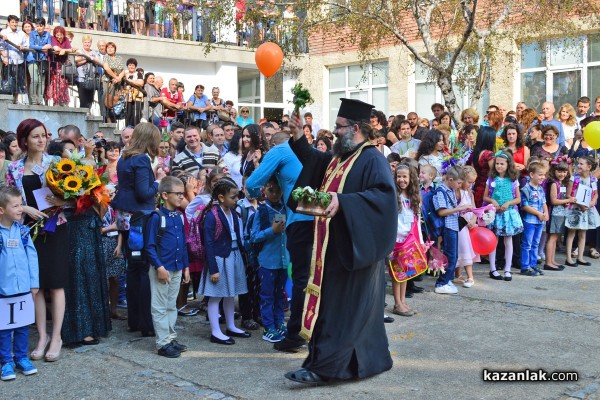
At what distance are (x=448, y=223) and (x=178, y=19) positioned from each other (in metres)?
15.1

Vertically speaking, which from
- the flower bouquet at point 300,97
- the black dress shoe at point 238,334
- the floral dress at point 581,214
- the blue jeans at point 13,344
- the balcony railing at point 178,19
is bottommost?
the black dress shoe at point 238,334

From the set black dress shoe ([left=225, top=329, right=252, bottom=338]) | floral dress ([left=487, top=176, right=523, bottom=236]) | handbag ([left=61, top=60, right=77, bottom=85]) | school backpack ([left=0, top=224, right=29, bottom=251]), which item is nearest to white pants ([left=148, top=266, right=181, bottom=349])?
black dress shoe ([left=225, top=329, right=252, bottom=338])

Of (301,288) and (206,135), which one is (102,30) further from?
(301,288)

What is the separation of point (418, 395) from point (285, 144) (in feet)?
7.72

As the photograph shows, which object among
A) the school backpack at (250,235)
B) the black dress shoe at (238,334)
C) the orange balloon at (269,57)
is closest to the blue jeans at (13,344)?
the black dress shoe at (238,334)

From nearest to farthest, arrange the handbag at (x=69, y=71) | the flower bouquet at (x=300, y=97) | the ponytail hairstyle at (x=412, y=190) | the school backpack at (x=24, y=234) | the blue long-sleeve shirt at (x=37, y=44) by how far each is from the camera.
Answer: the school backpack at (x=24, y=234)
the flower bouquet at (x=300, y=97)
the ponytail hairstyle at (x=412, y=190)
the blue long-sleeve shirt at (x=37, y=44)
the handbag at (x=69, y=71)

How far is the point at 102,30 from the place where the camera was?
2033 centimetres

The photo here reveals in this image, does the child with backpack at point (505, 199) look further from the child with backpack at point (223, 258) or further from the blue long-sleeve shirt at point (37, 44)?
the blue long-sleeve shirt at point (37, 44)

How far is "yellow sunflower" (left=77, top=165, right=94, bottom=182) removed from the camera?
583 cm

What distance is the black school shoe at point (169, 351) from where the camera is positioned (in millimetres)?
5871

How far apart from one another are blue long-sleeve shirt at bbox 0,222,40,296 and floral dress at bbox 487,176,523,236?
609 centimetres

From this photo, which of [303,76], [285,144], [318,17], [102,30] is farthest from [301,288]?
[303,76]

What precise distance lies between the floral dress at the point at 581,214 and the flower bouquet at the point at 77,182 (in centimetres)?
702

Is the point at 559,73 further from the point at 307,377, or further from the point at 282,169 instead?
the point at 307,377
